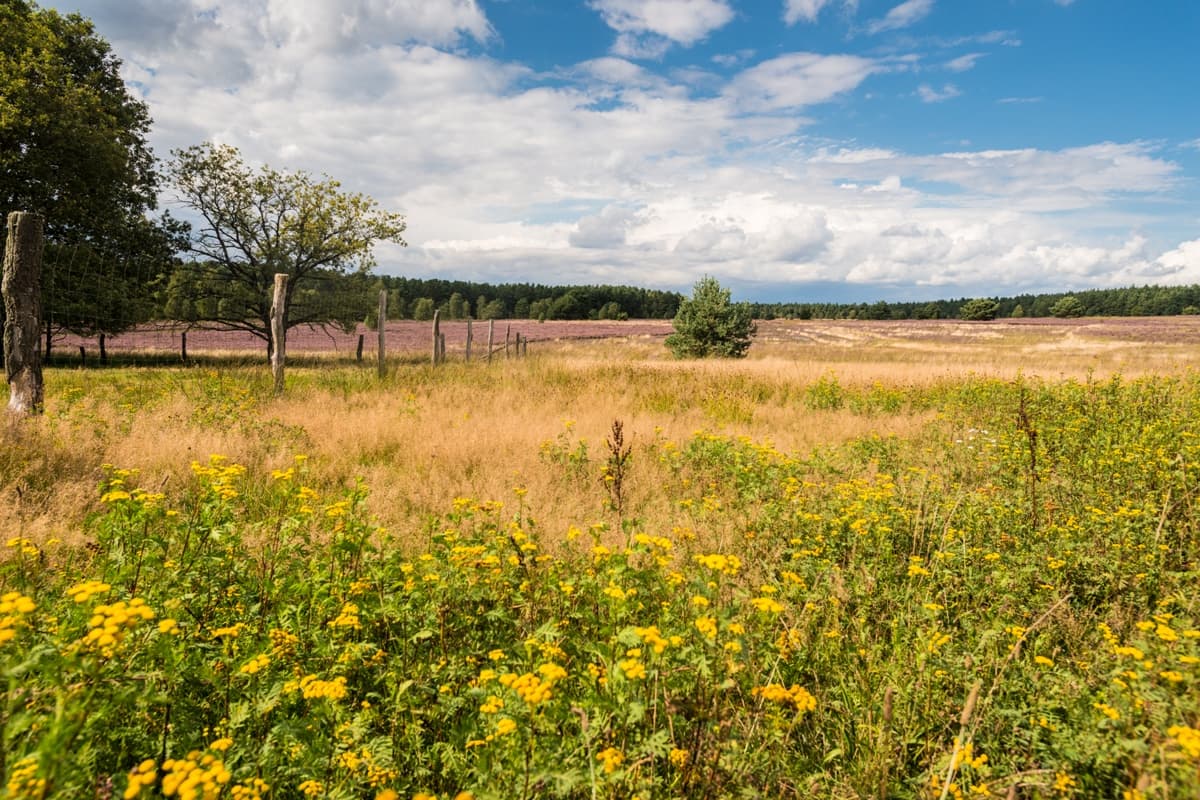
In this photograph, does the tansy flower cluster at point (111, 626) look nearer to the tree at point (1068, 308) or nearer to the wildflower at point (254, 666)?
the wildflower at point (254, 666)

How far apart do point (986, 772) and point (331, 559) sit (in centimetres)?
347

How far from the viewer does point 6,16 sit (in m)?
17.3

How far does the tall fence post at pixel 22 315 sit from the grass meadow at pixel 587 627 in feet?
2.37

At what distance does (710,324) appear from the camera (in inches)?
1054

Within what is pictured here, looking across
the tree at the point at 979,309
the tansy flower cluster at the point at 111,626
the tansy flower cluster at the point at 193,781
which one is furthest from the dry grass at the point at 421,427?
the tree at the point at 979,309

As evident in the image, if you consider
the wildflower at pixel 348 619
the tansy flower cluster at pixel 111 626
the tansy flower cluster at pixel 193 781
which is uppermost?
the tansy flower cluster at pixel 111 626

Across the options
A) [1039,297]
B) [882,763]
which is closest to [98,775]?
[882,763]

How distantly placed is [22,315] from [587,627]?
8.94 m

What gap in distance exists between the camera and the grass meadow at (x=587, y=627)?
1.93 m

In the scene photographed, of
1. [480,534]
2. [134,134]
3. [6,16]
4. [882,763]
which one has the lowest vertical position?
[882,763]

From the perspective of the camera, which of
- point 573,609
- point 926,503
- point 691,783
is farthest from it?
point 926,503

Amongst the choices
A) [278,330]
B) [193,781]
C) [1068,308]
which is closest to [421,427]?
[278,330]

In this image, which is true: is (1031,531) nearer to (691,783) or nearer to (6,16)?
(691,783)

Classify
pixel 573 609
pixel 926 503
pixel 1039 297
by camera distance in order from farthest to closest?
pixel 1039 297, pixel 926 503, pixel 573 609
